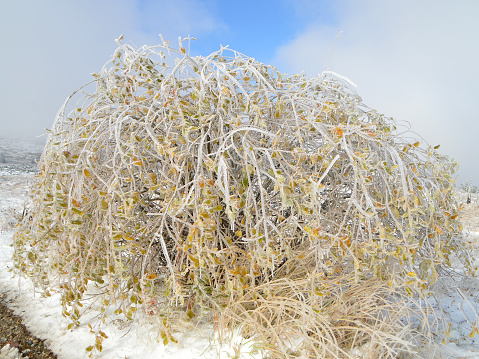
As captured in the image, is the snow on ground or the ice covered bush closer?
the ice covered bush

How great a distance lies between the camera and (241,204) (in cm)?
206

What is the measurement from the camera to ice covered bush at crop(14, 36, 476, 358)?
77.4 inches

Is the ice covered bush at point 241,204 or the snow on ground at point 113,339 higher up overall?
the ice covered bush at point 241,204

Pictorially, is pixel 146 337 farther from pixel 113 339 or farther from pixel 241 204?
pixel 241 204

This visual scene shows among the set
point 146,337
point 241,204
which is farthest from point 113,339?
point 241,204

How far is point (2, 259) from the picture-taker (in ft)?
15.5

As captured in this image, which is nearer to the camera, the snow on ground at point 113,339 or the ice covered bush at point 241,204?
the ice covered bush at point 241,204

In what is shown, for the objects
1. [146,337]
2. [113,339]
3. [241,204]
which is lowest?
[113,339]

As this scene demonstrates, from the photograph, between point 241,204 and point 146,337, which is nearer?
point 241,204

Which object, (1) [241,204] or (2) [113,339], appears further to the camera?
(2) [113,339]

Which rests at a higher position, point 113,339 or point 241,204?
point 241,204

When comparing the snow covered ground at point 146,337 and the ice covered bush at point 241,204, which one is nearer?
the ice covered bush at point 241,204

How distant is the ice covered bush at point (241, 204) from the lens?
1965 mm

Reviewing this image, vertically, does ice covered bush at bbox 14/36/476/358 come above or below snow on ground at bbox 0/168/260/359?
above
